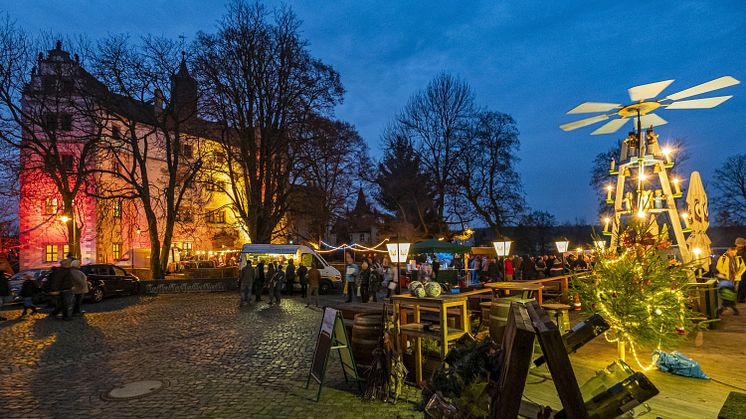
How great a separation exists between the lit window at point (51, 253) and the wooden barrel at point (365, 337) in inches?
1315

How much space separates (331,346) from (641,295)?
366cm

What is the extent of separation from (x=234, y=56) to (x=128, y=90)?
585cm

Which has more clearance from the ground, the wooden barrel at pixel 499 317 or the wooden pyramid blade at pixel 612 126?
the wooden pyramid blade at pixel 612 126

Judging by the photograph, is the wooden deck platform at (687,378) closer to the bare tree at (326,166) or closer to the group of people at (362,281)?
the group of people at (362,281)

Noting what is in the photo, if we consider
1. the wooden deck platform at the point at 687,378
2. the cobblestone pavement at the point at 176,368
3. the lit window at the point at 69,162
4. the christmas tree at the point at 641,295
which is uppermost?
the lit window at the point at 69,162

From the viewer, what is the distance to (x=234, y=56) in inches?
972

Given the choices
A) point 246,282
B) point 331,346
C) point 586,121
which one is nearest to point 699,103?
point 586,121

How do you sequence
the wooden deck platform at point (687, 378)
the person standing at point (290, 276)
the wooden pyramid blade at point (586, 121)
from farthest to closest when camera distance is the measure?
the person standing at point (290, 276)
the wooden pyramid blade at point (586, 121)
the wooden deck platform at point (687, 378)

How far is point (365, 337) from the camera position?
5.79 m

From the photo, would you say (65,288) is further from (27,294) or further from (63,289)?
(27,294)

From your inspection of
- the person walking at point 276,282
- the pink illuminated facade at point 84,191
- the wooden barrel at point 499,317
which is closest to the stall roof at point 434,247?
the person walking at point 276,282

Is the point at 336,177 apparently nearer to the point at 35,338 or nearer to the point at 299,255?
the point at 299,255

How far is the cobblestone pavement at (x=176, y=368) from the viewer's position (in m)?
5.25

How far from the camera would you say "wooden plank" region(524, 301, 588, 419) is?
1.92 meters
